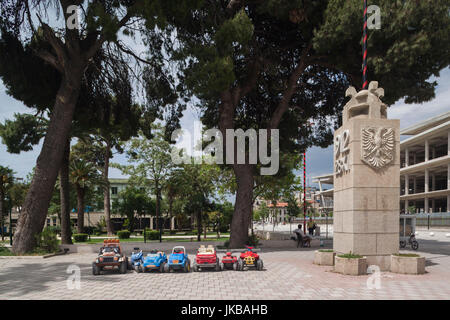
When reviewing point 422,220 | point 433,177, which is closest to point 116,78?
point 422,220

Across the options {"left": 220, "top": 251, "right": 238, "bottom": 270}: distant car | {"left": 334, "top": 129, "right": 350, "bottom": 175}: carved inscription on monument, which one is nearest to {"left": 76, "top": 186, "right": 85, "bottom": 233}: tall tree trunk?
{"left": 220, "top": 251, "right": 238, "bottom": 270}: distant car

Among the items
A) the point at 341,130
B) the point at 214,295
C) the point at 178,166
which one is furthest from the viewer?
the point at 178,166

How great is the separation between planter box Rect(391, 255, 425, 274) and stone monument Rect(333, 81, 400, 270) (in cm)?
48

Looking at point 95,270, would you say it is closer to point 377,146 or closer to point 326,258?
point 326,258

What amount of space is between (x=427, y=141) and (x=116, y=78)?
65699 mm

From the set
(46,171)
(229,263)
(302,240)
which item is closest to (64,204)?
(46,171)

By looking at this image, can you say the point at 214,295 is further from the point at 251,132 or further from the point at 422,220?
the point at 422,220

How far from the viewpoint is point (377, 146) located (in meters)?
11.2

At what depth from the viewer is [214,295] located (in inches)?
304

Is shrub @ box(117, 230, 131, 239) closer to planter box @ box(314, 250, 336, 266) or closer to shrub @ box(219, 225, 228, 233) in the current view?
shrub @ box(219, 225, 228, 233)

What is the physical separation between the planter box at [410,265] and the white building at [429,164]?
57413mm

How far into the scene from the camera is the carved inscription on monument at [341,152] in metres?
11.7

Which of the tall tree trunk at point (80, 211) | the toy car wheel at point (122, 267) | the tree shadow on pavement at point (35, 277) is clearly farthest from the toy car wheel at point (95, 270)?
the tall tree trunk at point (80, 211)

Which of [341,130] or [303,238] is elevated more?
[341,130]
